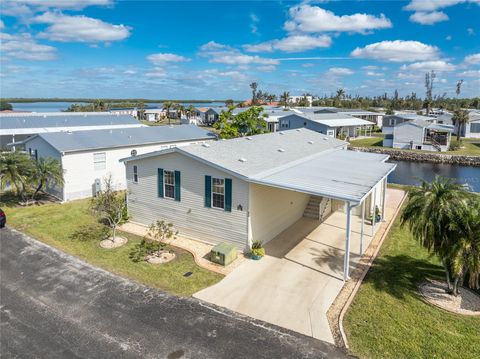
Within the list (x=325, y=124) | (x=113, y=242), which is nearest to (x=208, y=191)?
(x=113, y=242)

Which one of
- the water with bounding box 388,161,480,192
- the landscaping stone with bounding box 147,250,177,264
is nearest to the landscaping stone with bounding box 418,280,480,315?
the landscaping stone with bounding box 147,250,177,264

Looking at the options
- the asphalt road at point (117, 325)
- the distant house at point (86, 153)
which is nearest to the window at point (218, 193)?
the asphalt road at point (117, 325)

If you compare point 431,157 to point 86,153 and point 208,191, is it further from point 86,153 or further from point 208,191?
point 86,153

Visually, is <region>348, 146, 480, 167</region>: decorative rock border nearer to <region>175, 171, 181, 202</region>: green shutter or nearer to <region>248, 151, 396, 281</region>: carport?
<region>248, 151, 396, 281</region>: carport

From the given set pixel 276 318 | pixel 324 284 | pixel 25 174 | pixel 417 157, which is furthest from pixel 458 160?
pixel 25 174

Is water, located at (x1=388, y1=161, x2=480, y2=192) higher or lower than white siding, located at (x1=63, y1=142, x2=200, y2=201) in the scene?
lower

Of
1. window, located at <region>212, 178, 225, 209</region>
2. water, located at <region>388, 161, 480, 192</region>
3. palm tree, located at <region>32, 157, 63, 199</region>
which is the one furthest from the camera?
water, located at <region>388, 161, 480, 192</region>

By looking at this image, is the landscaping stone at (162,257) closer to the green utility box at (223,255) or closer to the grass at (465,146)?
the green utility box at (223,255)
